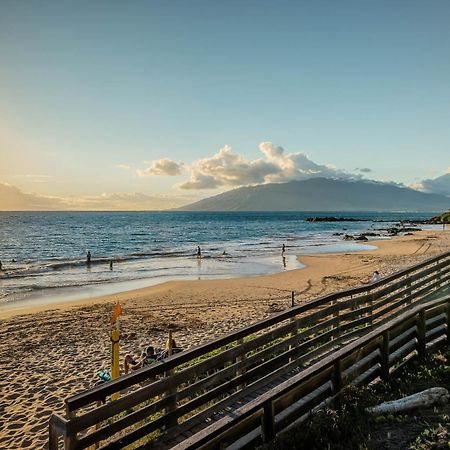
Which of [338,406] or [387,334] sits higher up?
[387,334]

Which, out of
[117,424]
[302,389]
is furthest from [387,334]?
[117,424]

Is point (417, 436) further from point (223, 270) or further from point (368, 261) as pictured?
point (368, 261)

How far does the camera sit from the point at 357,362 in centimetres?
577

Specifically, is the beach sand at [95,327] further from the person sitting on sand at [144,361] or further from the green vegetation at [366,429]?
the green vegetation at [366,429]

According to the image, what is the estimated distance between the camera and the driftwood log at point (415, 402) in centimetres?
496

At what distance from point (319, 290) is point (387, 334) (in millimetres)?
15595

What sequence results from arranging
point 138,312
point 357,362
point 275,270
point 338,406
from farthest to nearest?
1. point 275,270
2. point 138,312
3. point 357,362
4. point 338,406

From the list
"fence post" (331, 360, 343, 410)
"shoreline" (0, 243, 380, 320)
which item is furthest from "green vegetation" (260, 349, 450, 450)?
"shoreline" (0, 243, 380, 320)

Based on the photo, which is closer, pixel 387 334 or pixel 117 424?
pixel 117 424

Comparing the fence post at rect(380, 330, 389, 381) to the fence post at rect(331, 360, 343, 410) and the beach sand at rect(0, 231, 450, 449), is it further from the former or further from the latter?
the beach sand at rect(0, 231, 450, 449)

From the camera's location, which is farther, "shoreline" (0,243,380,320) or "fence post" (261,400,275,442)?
"shoreline" (0,243,380,320)

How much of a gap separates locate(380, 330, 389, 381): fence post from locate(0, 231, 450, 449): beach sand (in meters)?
Result: 6.01

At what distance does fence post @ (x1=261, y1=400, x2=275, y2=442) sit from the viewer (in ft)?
13.4

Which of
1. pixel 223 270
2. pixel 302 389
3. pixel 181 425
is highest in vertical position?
pixel 302 389
